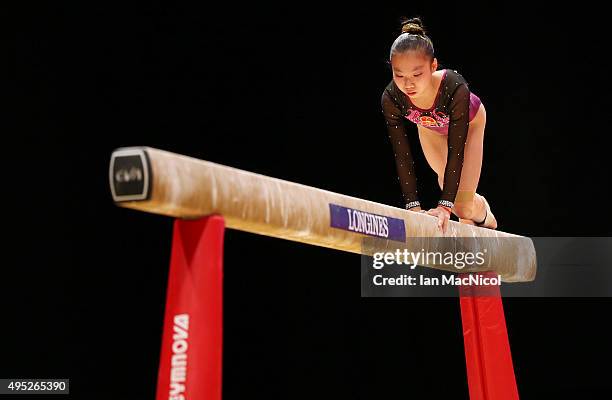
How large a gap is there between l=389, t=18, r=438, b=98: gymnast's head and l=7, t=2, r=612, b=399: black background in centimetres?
184

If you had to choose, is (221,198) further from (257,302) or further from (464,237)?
(257,302)

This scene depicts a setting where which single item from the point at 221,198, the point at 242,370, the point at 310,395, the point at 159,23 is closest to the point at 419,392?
the point at 310,395

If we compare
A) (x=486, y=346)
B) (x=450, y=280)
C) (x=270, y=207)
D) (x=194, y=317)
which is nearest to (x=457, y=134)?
(x=450, y=280)

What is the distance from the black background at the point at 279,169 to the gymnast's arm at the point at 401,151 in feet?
4.85

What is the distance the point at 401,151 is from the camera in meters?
3.85

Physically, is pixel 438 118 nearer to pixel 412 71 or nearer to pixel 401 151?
pixel 401 151

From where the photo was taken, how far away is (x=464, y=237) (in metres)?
3.56

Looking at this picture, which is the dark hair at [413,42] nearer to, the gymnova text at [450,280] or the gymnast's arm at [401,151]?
the gymnast's arm at [401,151]

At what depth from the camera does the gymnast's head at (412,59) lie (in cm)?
336

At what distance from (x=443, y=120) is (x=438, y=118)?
1.4 inches

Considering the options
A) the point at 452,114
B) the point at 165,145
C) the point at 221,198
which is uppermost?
the point at 165,145

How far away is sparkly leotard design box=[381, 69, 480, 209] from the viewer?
361 cm

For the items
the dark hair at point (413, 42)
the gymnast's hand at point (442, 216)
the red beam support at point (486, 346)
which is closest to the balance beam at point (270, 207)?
the gymnast's hand at point (442, 216)

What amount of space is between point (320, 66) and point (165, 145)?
1247 millimetres
